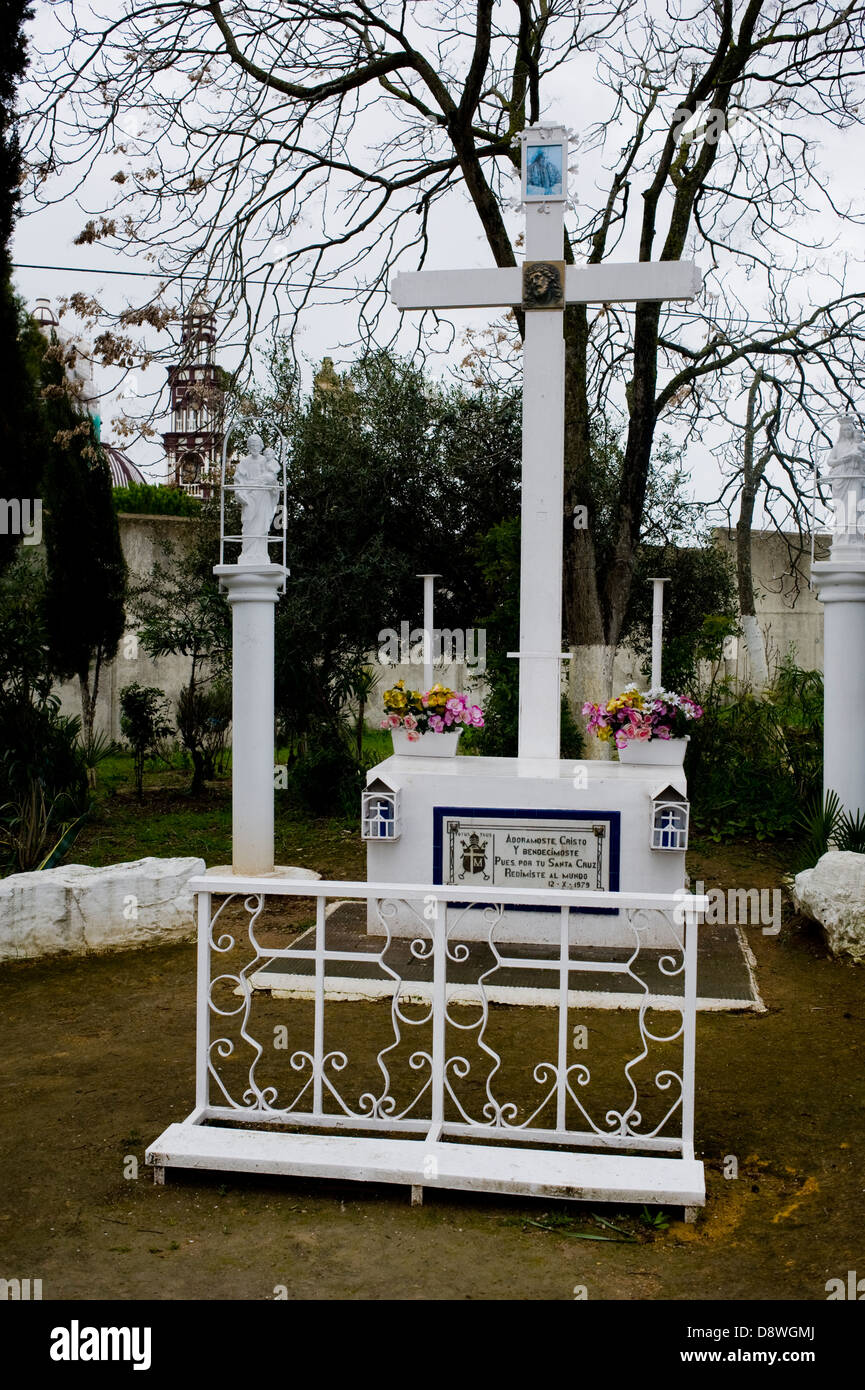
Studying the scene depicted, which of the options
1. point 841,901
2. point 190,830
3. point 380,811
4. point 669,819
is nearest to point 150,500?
point 190,830

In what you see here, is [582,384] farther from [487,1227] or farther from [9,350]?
[487,1227]

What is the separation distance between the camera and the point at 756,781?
1065 cm

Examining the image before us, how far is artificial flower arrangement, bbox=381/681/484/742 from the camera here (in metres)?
7.43

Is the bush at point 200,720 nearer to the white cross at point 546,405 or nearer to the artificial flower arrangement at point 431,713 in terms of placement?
the artificial flower arrangement at point 431,713

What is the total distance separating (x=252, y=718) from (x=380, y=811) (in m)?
1.79

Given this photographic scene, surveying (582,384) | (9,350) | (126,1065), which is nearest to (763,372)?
(582,384)

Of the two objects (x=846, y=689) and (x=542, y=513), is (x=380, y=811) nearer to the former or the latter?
(x=542, y=513)

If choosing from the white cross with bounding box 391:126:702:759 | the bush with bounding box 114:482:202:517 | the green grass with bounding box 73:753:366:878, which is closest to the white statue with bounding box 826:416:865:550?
the white cross with bounding box 391:126:702:759

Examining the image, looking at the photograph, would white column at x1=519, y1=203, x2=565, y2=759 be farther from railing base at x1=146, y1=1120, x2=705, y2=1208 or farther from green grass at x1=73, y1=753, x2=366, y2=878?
railing base at x1=146, y1=1120, x2=705, y2=1208

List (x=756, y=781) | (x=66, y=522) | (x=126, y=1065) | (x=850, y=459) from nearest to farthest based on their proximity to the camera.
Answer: (x=126, y=1065)
(x=850, y=459)
(x=756, y=781)
(x=66, y=522)

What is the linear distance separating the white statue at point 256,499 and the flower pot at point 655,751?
2.79 metres

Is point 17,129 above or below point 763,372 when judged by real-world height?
above

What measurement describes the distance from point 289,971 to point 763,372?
7233 mm

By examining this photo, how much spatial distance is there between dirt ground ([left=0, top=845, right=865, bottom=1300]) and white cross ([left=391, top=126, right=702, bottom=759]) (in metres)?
2.56
